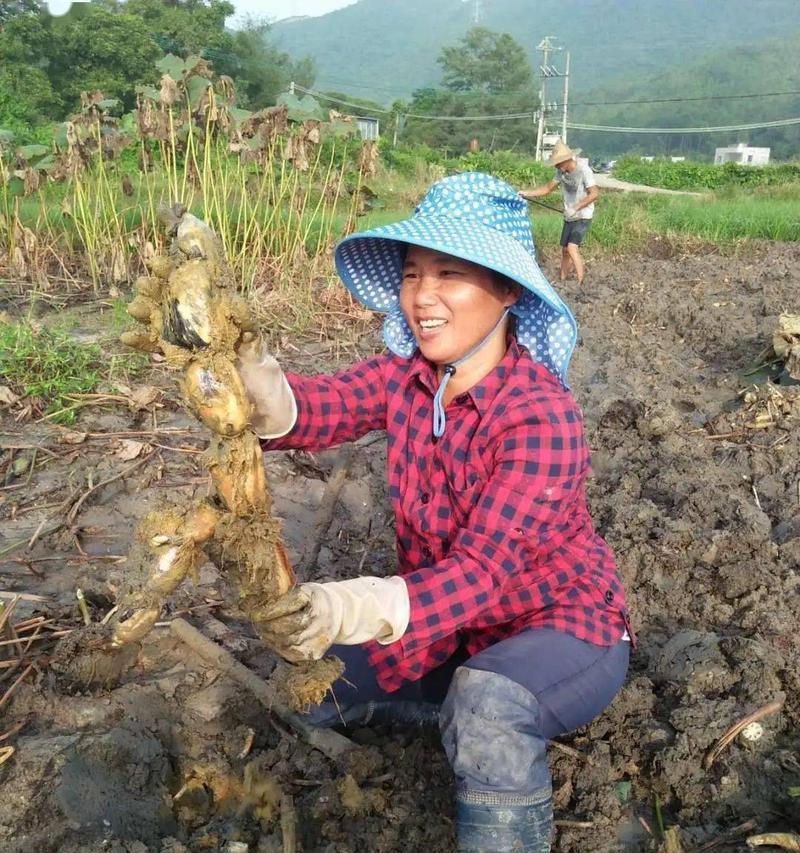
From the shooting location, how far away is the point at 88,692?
1.77m

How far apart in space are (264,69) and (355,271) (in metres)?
48.5

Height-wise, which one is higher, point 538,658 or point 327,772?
point 538,658

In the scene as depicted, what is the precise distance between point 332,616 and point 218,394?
420 mm

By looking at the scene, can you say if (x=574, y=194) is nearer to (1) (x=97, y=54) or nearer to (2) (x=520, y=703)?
(2) (x=520, y=703)

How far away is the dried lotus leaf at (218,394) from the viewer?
46.4 inches

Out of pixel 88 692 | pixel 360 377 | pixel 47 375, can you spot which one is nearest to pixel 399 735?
pixel 88 692

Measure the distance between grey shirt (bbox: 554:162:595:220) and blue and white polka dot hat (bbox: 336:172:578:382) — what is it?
5749mm

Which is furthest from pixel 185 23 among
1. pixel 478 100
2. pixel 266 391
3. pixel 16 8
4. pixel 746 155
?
pixel 746 155

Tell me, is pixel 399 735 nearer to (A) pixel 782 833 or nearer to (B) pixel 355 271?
(A) pixel 782 833

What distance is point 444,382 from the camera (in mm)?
1678

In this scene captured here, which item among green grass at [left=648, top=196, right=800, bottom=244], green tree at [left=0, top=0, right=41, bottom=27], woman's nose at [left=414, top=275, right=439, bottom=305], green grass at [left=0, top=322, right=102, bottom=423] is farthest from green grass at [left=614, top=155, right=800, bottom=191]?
green tree at [left=0, top=0, right=41, bottom=27]

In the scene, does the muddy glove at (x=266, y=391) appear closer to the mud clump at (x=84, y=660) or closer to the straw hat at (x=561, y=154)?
the mud clump at (x=84, y=660)

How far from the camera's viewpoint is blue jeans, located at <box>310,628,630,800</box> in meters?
1.41

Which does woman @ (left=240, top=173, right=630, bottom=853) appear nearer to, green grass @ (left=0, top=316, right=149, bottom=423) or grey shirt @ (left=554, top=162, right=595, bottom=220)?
green grass @ (left=0, top=316, right=149, bottom=423)
